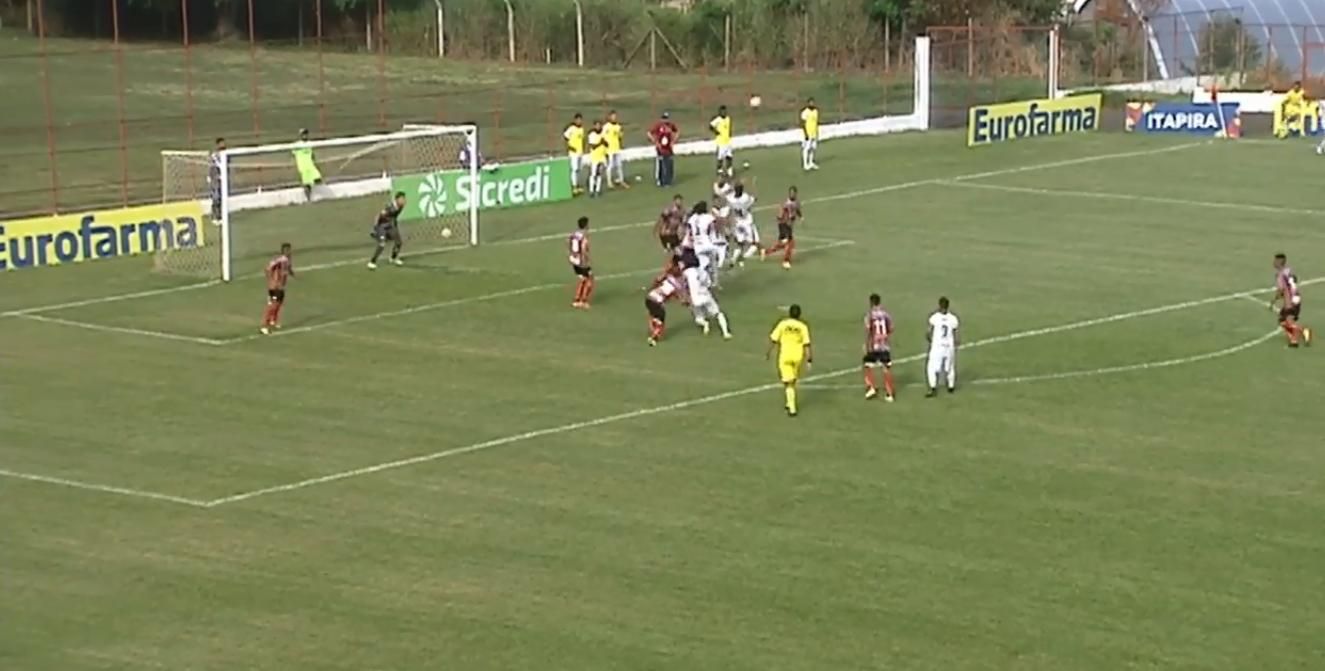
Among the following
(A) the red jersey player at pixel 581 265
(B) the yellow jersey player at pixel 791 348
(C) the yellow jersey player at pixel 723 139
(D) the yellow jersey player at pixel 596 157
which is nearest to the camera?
(B) the yellow jersey player at pixel 791 348

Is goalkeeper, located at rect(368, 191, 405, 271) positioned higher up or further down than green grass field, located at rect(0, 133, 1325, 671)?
higher up

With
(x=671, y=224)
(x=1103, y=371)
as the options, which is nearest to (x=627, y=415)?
(x=1103, y=371)

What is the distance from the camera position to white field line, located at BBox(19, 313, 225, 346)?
36875mm

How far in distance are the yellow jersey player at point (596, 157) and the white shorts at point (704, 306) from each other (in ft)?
59.5

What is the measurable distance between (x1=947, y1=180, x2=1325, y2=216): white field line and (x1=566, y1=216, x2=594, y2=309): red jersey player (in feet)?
59.9

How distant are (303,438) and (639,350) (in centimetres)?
742

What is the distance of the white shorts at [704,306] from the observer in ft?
121

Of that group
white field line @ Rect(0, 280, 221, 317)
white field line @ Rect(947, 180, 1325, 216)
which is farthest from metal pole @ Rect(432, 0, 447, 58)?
white field line @ Rect(0, 280, 221, 317)

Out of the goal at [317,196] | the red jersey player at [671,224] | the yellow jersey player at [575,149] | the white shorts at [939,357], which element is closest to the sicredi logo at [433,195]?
the goal at [317,196]

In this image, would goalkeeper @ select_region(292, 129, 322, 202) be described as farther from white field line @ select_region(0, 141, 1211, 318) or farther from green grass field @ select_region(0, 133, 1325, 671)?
white field line @ select_region(0, 141, 1211, 318)

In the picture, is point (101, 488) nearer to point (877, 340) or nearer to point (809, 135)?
point (877, 340)

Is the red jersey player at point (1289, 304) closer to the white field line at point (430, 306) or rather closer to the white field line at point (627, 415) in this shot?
the white field line at point (627, 415)

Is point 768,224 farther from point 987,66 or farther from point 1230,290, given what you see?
point 987,66

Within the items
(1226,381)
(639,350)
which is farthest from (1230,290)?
(639,350)
